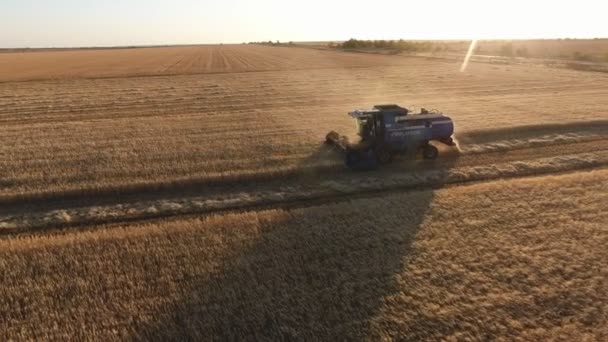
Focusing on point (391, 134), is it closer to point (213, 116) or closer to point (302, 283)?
point (302, 283)

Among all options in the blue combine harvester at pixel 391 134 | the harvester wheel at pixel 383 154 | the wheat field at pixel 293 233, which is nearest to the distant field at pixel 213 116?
the wheat field at pixel 293 233

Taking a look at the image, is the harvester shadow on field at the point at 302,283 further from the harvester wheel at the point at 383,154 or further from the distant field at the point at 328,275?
the harvester wheel at the point at 383,154

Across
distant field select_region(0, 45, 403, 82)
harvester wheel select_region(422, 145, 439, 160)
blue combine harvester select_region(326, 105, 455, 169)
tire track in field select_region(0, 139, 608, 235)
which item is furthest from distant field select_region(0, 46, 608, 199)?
distant field select_region(0, 45, 403, 82)

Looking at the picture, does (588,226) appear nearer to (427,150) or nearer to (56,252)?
(427,150)

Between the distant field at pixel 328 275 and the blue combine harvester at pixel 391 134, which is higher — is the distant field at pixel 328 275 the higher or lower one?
the lower one

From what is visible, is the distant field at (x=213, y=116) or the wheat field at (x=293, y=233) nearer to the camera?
the wheat field at (x=293, y=233)

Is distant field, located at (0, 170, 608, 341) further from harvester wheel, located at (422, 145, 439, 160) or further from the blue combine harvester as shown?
harvester wheel, located at (422, 145, 439, 160)

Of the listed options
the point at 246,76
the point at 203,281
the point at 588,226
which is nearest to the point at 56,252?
the point at 203,281
